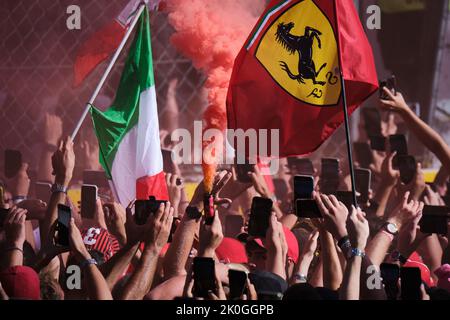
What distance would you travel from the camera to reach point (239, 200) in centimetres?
623

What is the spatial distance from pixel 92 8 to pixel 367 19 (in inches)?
92.1

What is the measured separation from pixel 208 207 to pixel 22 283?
923 mm

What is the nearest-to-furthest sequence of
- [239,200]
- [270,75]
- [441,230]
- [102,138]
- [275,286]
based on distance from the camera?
[275,286]
[441,230]
[270,75]
[102,138]
[239,200]

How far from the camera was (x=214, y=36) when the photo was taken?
614 cm

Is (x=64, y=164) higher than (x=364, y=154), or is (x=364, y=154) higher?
(x=364, y=154)

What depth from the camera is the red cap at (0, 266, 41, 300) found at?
3.94 m

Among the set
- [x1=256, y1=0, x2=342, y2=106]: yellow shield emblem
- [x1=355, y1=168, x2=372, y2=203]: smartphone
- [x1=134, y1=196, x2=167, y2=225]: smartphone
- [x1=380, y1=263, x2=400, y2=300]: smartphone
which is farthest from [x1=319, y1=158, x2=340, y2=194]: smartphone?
[x1=380, y1=263, x2=400, y2=300]: smartphone

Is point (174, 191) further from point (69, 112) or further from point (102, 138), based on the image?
point (69, 112)

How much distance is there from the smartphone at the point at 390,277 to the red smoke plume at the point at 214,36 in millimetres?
2353

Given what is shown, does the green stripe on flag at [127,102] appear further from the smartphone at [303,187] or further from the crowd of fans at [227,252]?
the smartphone at [303,187]

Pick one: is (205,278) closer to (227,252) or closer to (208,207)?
(208,207)

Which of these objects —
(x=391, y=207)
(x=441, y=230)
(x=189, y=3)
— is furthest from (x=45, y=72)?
(x=441, y=230)

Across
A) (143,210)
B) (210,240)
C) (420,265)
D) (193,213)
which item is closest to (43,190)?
(143,210)

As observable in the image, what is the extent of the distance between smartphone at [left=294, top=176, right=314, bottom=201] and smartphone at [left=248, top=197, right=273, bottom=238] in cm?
14
